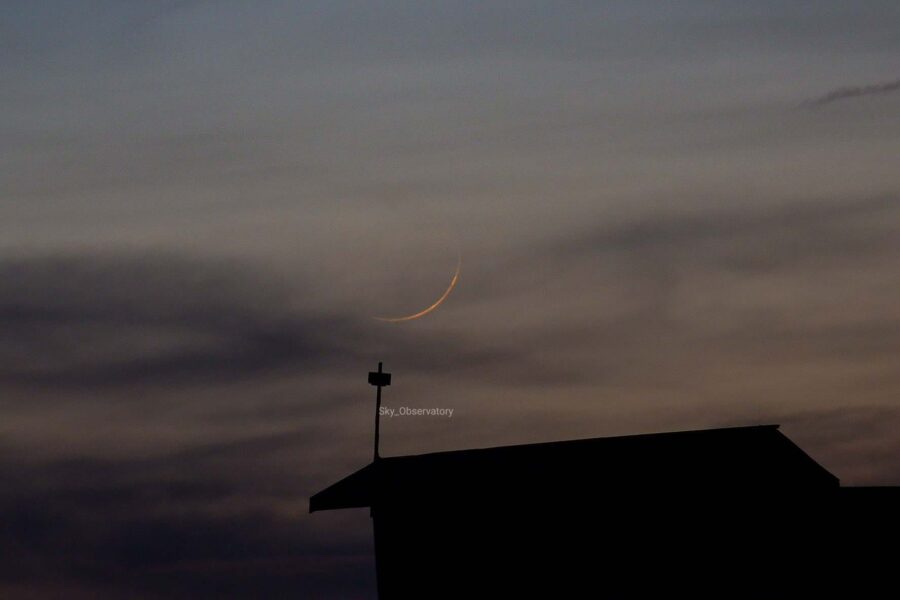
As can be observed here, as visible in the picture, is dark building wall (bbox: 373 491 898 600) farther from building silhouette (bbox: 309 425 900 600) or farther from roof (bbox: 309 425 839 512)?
roof (bbox: 309 425 839 512)

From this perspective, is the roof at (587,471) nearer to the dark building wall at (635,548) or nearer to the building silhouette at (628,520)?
the building silhouette at (628,520)

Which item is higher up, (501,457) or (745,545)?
(501,457)

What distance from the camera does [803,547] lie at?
109 feet

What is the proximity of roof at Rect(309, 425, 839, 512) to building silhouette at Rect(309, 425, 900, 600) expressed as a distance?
4 cm

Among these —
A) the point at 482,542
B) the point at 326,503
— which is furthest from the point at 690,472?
the point at 326,503

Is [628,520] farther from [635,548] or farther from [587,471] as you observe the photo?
[587,471]

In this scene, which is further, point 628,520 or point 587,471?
point 587,471

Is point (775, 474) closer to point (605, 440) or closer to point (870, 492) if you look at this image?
point (870, 492)

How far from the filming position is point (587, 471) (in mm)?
36938

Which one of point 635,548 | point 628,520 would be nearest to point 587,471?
point 628,520

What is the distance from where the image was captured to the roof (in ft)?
114

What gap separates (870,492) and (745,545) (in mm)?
3350

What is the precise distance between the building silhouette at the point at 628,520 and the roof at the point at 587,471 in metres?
0.04

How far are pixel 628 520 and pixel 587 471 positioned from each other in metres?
2.06
